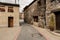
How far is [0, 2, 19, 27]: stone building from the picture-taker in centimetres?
2606

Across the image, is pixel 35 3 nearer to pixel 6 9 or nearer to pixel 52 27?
pixel 6 9

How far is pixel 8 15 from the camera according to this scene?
26.6m

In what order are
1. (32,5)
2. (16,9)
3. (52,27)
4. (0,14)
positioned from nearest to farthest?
(52,27) → (0,14) → (16,9) → (32,5)

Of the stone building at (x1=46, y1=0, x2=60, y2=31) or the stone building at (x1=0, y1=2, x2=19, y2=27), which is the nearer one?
the stone building at (x1=46, y1=0, x2=60, y2=31)

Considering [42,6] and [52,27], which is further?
[42,6]

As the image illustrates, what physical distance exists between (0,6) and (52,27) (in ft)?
42.0

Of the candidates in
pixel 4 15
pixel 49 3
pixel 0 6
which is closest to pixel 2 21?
pixel 4 15

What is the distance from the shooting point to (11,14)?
88.4ft

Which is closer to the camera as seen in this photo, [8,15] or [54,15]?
[54,15]

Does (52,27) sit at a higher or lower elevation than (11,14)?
lower

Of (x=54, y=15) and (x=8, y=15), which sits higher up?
(x=8, y=15)

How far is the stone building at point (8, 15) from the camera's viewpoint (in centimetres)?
2606

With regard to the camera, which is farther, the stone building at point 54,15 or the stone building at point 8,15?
the stone building at point 8,15

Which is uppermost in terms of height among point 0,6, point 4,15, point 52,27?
point 0,6
